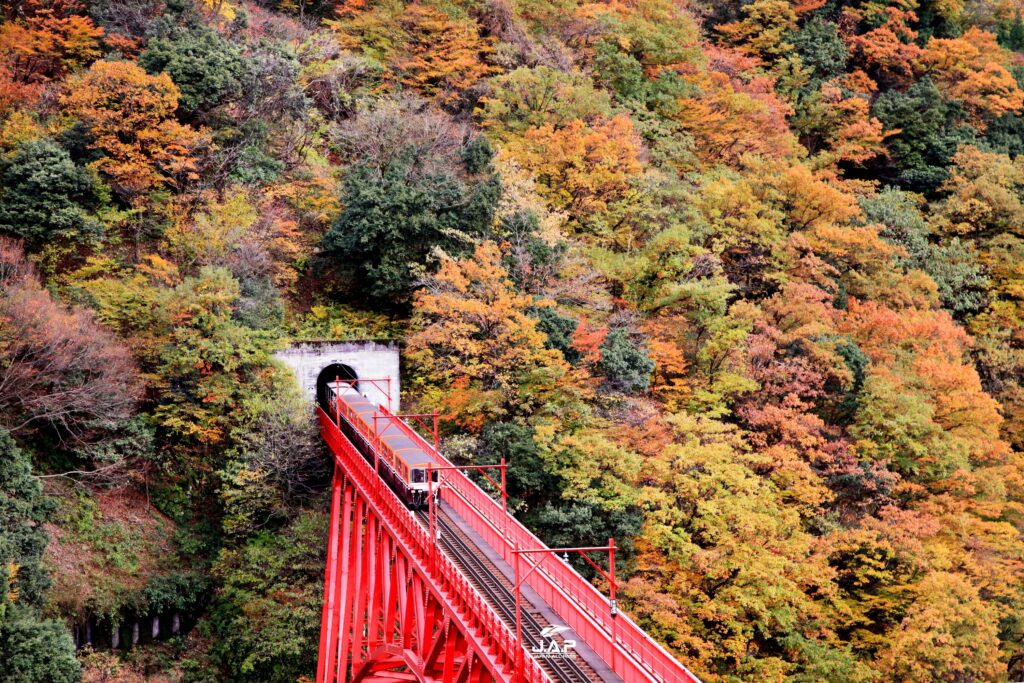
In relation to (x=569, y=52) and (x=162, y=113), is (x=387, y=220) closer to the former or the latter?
(x=162, y=113)

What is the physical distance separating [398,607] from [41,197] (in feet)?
59.1

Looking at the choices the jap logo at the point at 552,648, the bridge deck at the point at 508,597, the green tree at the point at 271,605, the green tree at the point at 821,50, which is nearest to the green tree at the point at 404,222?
the green tree at the point at 271,605

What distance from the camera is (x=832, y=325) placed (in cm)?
3609

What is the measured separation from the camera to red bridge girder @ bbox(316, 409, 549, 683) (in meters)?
16.2

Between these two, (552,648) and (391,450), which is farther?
(391,450)

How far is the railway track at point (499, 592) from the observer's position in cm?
1571

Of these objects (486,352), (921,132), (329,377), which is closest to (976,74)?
(921,132)

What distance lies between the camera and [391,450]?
2302 centimetres

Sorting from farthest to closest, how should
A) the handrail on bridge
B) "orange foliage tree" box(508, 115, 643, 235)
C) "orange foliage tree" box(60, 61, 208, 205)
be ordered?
"orange foliage tree" box(508, 115, 643, 235) < "orange foliage tree" box(60, 61, 208, 205) < the handrail on bridge

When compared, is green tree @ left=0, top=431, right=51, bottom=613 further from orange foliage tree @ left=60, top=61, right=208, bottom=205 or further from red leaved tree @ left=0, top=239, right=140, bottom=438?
orange foliage tree @ left=60, top=61, right=208, bottom=205

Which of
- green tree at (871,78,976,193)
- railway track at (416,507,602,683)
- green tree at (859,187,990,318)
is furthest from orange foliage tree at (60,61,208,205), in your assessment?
green tree at (871,78,976,193)

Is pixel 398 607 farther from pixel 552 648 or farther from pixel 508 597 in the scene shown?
pixel 552 648

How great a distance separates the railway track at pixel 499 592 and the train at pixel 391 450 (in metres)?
0.68

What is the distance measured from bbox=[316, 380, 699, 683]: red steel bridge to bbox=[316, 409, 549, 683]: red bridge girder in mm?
30
